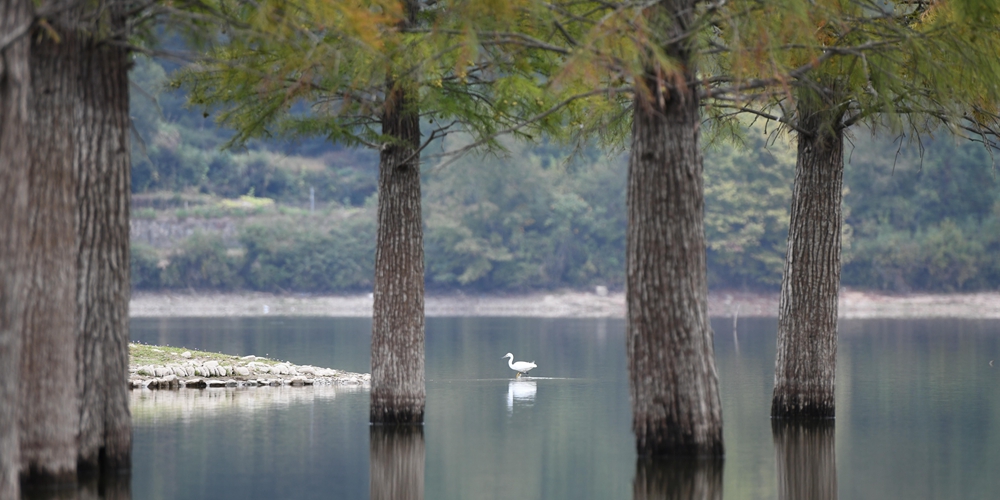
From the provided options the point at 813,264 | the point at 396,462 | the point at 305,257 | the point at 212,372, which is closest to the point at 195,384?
the point at 212,372

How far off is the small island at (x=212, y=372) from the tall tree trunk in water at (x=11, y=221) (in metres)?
10.9

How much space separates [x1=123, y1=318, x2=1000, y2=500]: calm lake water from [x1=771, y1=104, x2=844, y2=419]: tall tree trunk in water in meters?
0.76

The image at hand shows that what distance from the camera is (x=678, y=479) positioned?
368 inches

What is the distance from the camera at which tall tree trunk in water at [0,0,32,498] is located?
6715mm

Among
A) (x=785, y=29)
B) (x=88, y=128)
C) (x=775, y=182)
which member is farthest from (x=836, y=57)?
(x=775, y=182)

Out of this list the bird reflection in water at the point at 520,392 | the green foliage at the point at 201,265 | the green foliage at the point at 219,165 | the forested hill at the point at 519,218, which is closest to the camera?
the bird reflection in water at the point at 520,392

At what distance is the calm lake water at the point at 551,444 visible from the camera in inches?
386

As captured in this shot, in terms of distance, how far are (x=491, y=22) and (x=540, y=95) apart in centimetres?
162

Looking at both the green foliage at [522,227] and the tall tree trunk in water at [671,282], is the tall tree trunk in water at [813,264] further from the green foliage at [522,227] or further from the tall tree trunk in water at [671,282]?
the green foliage at [522,227]

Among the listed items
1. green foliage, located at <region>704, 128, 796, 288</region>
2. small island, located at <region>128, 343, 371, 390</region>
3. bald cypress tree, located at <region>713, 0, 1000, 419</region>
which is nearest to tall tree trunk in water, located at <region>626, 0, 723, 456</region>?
bald cypress tree, located at <region>713, 0, 1000, 419</region>

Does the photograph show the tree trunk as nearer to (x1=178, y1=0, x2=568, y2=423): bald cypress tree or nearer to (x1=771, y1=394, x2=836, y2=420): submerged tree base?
(x1=178, y1=0, x2=568, y2=423): bald cypress tree

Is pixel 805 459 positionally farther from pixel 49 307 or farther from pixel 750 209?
pixel 750 209

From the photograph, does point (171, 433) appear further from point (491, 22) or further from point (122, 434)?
point (491, 22)

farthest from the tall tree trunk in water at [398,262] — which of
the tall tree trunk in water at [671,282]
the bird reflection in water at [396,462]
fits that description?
the tall tree trunk in water at [671,282]
